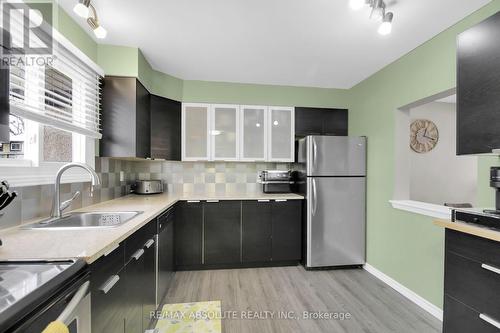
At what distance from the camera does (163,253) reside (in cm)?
203

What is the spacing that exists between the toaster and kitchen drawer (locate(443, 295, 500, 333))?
2.96 m

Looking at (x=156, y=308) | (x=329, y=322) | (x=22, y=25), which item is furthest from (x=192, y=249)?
(x=22, y=25)

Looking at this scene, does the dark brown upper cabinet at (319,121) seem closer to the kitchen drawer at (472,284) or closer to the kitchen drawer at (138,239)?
the kitchen drawer at (472,284)

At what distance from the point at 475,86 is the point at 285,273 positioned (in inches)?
95.2

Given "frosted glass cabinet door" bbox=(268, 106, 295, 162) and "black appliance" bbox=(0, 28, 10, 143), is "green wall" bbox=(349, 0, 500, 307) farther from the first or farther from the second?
"black appliance" bbox=(0, 28, 10, 143)

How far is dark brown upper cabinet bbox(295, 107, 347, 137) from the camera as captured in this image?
3.13 meters

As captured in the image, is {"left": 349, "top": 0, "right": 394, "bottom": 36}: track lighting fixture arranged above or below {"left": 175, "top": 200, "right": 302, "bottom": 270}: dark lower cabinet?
above

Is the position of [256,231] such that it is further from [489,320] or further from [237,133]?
[489,320]

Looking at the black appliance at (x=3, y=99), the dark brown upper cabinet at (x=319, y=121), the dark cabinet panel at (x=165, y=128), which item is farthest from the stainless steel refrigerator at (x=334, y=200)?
the black appliance at (x=3, y=99)

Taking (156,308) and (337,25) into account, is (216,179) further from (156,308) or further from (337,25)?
(337,25)

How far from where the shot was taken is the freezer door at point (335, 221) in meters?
2.71

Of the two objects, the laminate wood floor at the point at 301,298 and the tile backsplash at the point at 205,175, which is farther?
the tile backsplash at the point at 205,175

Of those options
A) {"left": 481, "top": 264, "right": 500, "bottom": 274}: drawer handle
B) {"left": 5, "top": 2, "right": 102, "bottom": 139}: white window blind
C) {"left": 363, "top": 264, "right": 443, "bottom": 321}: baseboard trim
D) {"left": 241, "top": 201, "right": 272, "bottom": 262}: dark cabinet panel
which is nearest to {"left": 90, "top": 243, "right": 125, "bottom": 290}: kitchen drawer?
{"left": 5, "top": 2, "right": 102, "bottom": 139}: white window blind

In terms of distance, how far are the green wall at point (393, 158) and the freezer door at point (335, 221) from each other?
0.14 metres
